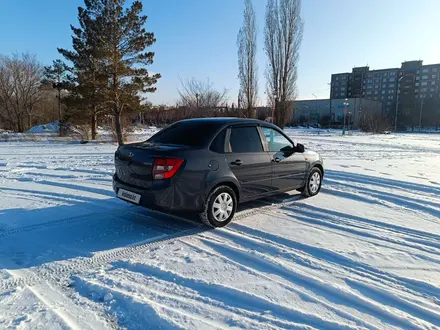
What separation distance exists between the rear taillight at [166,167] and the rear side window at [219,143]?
65 cm

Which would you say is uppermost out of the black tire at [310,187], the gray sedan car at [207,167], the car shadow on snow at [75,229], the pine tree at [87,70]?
the pine tree at [87,70]

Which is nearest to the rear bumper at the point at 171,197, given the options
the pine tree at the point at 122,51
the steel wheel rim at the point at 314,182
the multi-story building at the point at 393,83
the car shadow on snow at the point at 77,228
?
the car shadow on snow at the point at 77,228

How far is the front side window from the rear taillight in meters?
1.99

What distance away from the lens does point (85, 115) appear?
71.6 feet

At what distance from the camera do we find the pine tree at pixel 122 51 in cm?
1911

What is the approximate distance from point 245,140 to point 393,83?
128 metres

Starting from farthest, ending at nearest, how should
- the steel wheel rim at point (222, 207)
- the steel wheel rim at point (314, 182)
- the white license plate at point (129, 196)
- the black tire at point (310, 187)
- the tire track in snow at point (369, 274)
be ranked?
the steel wheel rim at point (314, 182) < the black tire at point (310, 187) < the steel wheel rim at point (222, 207) < the white license plate at point (129, 196) < the tire track in snow at point (369, 274)

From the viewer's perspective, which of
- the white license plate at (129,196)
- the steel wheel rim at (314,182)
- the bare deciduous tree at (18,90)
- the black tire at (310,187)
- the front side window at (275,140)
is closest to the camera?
the white license plate at (129,196)

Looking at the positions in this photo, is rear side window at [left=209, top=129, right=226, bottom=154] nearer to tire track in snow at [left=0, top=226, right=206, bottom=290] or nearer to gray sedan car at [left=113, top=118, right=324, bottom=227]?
gray sedan car at [left=113, top=118, right=324, bottom=227]

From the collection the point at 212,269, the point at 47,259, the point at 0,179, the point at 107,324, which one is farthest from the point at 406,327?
the point at 0,179

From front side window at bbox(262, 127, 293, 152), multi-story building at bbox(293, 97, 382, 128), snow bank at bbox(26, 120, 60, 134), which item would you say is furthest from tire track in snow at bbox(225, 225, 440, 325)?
multi-story building at bbox(293, 97, 382, 128)

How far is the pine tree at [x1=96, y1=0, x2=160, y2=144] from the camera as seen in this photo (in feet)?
62.7

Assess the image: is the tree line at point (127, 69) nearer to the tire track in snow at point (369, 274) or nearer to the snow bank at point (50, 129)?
the snow bank at point (50, 129)

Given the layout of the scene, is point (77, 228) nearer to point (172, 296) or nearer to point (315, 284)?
point (172, 296)
